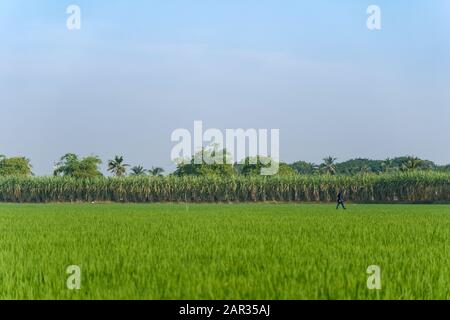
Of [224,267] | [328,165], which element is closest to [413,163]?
[328,165]

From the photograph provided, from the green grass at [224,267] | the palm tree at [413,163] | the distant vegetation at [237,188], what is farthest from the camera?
the palm tree at [413,163]

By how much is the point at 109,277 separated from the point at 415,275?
3.42 meters

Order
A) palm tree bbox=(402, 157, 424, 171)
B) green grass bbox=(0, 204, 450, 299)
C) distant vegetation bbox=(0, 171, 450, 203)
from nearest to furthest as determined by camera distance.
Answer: green grass bbox=(0, 204, 450, 299), distant vegetation bbox=(0, 171, 450, 203), palm tree bbox=(402, 157, 424, 171)

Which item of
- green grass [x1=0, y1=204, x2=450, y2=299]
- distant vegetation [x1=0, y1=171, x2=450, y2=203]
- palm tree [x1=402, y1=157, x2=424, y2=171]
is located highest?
palm tree [x1=402, y1=157, x2=424, y2=171]

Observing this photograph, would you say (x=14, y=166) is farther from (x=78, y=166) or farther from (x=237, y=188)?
(x=237, y=188)

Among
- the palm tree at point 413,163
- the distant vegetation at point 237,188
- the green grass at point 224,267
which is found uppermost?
the palm tree at point 413,163

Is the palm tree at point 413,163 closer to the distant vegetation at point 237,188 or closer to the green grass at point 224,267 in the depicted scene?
the distant vegetation at point 237,188

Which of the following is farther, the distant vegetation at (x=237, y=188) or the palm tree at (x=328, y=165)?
the palm tree at (x=328, y=165)

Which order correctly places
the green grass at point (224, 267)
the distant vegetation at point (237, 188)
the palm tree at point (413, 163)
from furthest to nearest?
the palm tree at point (413, 163) < the distant vegetation at point (237, 188) < the green grass at point (224, 267)

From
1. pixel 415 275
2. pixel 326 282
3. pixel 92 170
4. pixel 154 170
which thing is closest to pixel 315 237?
pixel 415 275

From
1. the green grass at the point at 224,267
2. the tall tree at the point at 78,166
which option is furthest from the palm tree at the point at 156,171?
the green grass at the point at 224,267

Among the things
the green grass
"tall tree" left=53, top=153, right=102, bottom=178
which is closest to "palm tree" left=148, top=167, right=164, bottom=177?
"tall tree" left=53, top=153, right=102, bottom=178

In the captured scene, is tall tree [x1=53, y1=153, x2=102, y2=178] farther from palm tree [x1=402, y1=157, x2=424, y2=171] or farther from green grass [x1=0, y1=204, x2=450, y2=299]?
green grass [x1=0, y1=204, x2=450, y2=299]
